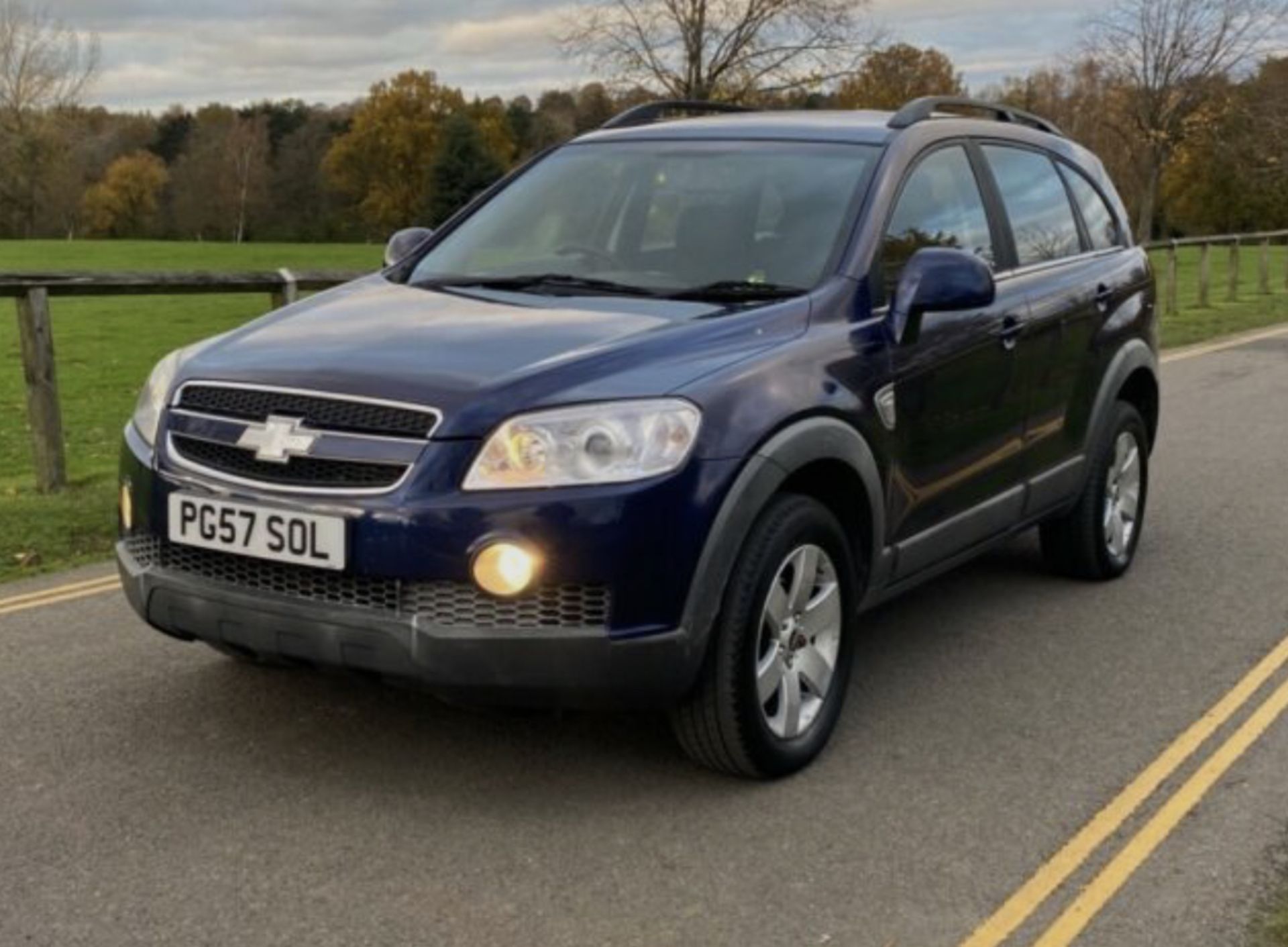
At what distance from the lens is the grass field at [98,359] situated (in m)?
7.05

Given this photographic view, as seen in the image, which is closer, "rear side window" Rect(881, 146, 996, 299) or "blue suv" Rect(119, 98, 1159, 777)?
"blue suv" Rect(119, 98, 1159, 777)

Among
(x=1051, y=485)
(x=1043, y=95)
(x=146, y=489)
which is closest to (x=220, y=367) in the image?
(x=146, y=489)

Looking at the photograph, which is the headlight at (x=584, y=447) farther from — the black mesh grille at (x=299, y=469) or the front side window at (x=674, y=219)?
the front side window at (x=674, y=219)

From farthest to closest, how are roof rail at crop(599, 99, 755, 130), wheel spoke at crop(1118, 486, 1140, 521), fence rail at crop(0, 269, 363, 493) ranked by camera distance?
fence rail at crop(0, 269, 363, 493) < wheel spoke at crop(1118, 486, 1140, 521) < roof rail at crop(599, 99, 755, 130)

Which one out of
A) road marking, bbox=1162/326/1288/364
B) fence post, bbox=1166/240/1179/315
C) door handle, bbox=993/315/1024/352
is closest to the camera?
door handle, bbox=993/315/1024/352

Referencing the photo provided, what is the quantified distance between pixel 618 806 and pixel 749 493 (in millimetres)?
912

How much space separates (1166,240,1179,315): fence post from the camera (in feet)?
66.8

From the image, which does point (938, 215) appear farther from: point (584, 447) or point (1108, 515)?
point (584, 447)

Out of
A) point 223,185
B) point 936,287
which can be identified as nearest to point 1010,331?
point 936,287

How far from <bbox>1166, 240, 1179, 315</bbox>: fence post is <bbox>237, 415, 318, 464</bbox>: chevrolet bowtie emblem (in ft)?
61.4

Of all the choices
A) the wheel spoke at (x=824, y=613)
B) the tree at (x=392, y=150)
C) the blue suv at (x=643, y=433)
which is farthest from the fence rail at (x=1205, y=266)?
the tree at (x=392, y=150)

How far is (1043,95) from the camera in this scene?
2603 inches

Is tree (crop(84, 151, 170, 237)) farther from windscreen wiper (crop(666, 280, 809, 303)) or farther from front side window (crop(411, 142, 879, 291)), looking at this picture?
windscreen wiper (crop(666, 280, 809, 303))

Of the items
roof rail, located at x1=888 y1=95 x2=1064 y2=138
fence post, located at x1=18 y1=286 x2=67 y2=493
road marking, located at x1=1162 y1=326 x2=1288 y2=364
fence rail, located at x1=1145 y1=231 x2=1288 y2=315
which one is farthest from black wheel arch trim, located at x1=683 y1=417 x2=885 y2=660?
fence rail, located at x1=1145 y1=231 x2=1288 y2=315
